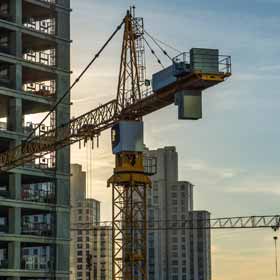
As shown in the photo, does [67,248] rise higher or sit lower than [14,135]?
lower

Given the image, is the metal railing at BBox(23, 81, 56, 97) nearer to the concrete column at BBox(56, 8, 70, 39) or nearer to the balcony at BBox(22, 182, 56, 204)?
the concrete column at BBox(56, 8, 70, 39)

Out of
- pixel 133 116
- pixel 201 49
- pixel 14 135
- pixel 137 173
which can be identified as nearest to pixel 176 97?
pixel 201 49

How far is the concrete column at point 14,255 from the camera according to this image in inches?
4621

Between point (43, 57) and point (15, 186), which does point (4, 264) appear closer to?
point (15, 186)

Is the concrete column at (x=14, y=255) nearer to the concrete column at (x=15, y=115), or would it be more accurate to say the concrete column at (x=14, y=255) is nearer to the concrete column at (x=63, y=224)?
the concrete column at (x=63, y=224)

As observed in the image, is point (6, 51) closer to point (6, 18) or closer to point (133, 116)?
point (6, 18)

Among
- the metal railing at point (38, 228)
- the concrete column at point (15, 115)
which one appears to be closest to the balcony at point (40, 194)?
the metal railing at point (38, 228)

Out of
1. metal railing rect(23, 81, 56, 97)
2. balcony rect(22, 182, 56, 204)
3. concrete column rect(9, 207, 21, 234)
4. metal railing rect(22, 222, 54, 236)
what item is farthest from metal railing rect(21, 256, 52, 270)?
metal railing rect(23, 81, 56, 97)

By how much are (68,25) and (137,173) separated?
92.1 feet

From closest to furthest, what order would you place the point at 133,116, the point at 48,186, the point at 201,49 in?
the point at 201,49 < the point at 133,116 < the point at 48,186

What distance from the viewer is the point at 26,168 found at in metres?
123

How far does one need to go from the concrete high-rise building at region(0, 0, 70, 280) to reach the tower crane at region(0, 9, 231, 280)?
4222mm

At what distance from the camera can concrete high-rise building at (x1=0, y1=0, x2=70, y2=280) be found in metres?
120

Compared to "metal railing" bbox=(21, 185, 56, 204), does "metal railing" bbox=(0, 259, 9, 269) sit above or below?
below
